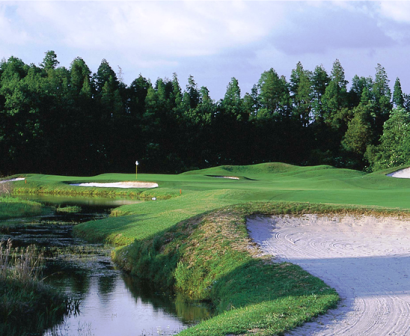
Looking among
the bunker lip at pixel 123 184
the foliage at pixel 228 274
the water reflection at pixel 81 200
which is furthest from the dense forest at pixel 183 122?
the foliage at pixel 228 274

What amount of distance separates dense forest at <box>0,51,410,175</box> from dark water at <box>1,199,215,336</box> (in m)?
46.6

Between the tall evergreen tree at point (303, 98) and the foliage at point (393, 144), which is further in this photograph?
the tall evergreen tree at point (303, 98)

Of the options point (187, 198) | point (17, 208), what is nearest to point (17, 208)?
point (17, 208)

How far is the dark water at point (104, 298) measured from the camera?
10.4m

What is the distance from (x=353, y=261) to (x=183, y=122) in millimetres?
65040

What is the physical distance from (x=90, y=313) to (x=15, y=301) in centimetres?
180

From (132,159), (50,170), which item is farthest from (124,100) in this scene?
(50,170)

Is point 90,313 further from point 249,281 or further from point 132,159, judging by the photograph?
point 132,159

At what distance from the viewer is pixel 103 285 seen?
13.7 meters

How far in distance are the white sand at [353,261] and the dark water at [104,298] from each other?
117 inches

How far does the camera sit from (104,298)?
12.5 meters

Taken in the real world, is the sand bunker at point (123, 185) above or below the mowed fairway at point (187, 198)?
above

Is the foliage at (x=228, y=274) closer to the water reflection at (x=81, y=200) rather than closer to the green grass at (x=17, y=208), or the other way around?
the green grass at (x=17, y=208)

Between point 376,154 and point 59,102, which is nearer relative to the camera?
point 59,102
